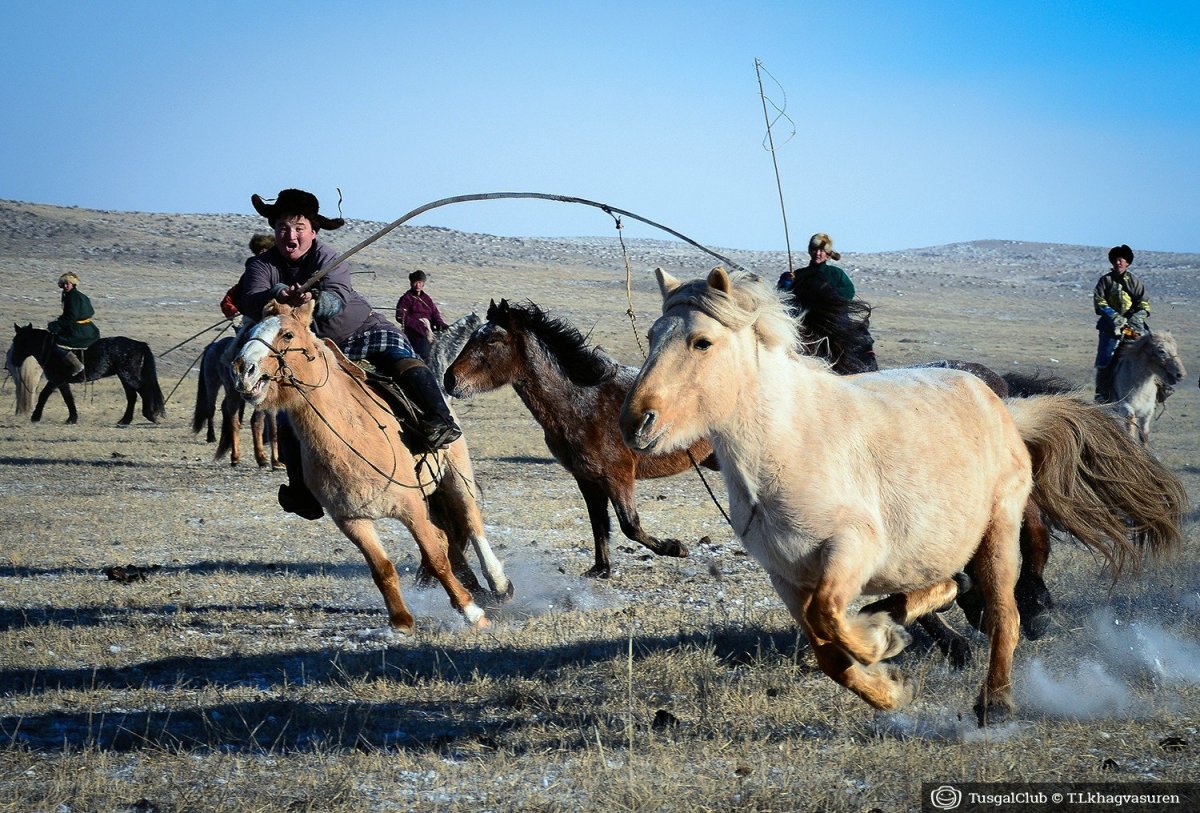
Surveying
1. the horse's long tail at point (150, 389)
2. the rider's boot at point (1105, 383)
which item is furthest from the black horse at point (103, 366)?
the rider's boot at point (1105, 383)

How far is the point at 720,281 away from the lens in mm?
4117

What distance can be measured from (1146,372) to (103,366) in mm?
17257

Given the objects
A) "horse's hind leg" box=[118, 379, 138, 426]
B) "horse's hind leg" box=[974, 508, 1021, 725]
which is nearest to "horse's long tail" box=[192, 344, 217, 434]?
"horse's hind leg" box=[118, 379, 138, 426]

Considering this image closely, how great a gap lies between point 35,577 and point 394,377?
362cm

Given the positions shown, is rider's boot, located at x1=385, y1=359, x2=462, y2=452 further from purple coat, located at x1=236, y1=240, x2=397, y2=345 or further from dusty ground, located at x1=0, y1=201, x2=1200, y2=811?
dusty ground, located at x1=0, y1=201, x2=1200, y2=811

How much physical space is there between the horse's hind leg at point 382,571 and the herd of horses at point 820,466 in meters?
0.01

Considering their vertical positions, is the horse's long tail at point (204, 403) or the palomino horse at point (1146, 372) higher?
the palomino horse at point (1146, 372)

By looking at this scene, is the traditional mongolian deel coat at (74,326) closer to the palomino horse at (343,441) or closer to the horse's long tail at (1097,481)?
the palomino horse at (343,441)

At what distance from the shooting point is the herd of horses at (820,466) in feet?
13.6

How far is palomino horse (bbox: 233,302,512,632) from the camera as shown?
19.7ft

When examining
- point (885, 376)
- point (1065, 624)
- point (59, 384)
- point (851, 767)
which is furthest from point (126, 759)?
point (59, 384)

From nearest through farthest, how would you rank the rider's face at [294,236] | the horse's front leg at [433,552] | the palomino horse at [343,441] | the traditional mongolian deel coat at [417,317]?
the palomino horse at [343,441] < the horse's front leg at [433,552] < the rider's face at [294,236] < the traditional mongolian deel coat at [417,317]

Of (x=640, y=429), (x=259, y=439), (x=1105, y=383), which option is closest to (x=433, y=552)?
(x=640, y=429)

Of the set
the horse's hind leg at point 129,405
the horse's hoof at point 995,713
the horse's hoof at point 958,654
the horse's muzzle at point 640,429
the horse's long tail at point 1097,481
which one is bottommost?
the horse's hind leg at point 129,405
